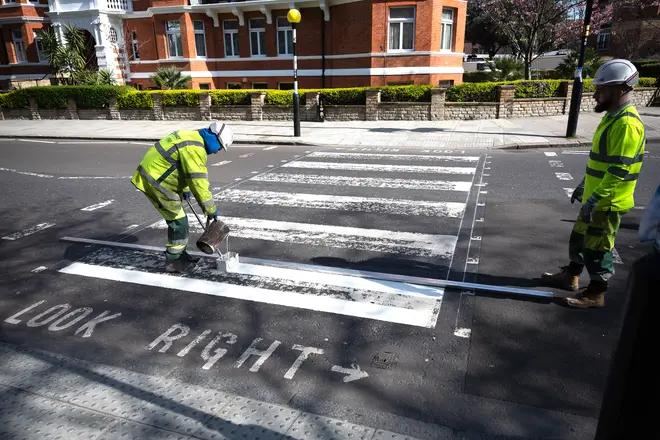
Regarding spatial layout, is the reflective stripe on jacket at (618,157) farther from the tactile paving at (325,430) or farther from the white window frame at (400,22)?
the white window frame at (400,22)

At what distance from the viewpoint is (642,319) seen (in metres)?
1.41

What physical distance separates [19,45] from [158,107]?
22286 millimetres

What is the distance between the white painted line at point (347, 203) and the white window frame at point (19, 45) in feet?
121

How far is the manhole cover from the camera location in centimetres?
377

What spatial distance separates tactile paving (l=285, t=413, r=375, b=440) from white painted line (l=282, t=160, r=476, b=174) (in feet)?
28.0

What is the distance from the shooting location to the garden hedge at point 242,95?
65.6 ft

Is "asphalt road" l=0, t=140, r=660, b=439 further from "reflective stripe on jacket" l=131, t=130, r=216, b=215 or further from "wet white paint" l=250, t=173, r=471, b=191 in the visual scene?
"reflective stripe on jacket" l=131, t=130, r=216, b=215

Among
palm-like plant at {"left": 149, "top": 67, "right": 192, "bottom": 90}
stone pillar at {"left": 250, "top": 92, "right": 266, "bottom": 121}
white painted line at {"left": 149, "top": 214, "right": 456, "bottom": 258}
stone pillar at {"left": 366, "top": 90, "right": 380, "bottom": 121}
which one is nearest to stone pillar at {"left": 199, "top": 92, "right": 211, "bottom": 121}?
stone pillar at {"left": 250, "top": 92, "right": 266, "bottom": 121}

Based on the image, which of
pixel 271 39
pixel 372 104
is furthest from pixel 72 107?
pixel 372 104

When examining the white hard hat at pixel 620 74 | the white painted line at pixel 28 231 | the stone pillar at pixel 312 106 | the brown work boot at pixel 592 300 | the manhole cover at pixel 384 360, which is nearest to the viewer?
the manhole cover at pixel 384 360

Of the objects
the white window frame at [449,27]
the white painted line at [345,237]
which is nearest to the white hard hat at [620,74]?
the white painted line at [345,237]

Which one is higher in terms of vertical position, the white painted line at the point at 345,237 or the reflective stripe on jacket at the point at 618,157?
the reflective stripe on jacket at the point at 618,157

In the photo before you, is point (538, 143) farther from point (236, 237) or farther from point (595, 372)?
point (595, 372)

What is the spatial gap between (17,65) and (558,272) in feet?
141
